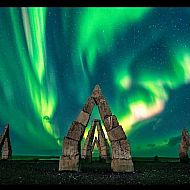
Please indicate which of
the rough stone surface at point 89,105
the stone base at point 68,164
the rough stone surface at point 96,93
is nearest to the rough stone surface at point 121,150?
the stone base at point 68,164

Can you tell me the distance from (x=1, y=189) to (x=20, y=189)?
0.50 m

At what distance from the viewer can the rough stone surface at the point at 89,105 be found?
723 inches

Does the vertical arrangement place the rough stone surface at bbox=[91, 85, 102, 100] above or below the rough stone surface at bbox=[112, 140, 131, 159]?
above

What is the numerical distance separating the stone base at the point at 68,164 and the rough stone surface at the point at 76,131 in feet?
3.59

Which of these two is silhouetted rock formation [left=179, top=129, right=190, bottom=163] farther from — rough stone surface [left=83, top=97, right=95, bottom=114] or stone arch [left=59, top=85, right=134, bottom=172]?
rough stone surface [left=83, top=97, right=95, bottom=114]

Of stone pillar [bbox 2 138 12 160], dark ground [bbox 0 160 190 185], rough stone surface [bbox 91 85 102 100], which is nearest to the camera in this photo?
dark ground [bbox 0 160 190 185]

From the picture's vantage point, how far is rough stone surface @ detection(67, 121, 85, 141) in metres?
18.0

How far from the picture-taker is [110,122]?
59.3 ft

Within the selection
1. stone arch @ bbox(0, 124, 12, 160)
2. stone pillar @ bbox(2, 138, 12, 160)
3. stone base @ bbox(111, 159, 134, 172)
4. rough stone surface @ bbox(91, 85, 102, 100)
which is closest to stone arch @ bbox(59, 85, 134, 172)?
stone base @ bbox(111, 159, 134, 172)

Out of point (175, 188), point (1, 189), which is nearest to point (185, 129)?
point (175, 188)

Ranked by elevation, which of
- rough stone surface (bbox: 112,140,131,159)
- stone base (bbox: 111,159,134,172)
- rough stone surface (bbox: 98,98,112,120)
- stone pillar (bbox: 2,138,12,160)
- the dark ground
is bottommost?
the dark ground

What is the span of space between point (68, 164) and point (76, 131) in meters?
1.68

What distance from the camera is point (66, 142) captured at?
712 inches

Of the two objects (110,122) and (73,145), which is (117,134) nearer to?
(110,122)
